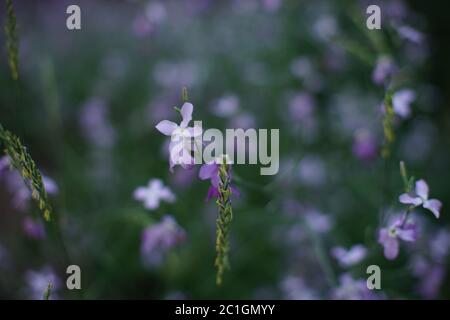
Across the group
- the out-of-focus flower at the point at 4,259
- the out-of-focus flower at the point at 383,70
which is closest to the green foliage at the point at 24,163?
the out-of-focus flower at the point at 4,259

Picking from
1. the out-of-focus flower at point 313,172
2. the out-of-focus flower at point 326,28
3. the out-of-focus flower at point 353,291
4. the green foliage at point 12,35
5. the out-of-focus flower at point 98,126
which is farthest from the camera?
the out-of-focus flower at point 98,126

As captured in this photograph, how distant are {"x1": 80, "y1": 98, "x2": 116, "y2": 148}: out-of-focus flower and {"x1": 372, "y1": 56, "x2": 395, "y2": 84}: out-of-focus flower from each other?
1.68 m

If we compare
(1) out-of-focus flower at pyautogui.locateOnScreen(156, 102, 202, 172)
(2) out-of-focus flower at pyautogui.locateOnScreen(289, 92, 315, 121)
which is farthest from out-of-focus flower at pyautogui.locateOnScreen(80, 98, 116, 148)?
(1) out-of-focus flower at pyautogui.locateOnScreen(156, 102, 202, 172)

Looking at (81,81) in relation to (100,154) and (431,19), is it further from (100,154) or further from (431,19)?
(431,19)

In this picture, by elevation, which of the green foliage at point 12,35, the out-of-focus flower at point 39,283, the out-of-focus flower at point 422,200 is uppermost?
the green foliage at point 12,35

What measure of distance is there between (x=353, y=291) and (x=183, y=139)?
2.64ft

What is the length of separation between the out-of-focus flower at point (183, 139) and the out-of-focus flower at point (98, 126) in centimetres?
175

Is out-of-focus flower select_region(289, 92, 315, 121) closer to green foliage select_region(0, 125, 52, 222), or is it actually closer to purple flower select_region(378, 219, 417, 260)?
purple flower select_region(378, 219, 417, 260)

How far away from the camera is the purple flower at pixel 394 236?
1.50 meters

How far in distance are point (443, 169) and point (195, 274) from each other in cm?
139

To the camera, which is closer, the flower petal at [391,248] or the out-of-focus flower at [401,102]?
the flower petal at [391,248]

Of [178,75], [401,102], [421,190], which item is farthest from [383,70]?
[178,75]

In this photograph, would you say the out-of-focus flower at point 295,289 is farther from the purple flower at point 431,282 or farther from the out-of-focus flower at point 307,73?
the out-of-focus flower at point 307,73

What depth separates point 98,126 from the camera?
10.0 feet
